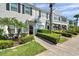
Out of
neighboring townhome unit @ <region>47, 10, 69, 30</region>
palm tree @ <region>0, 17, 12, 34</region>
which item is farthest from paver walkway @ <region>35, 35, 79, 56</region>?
neighboring townhome unit @ <region>47, 10, 69, 30</region>

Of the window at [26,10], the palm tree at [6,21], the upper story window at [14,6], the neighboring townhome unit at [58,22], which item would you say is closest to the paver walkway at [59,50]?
the palm tree at [6,21]

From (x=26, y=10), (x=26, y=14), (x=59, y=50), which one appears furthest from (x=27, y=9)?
(x=59, y=50)

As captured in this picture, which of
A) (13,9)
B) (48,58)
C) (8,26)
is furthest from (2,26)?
(48,58)

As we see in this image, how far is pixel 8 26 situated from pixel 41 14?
10240 millimetres

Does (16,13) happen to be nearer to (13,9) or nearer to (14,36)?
(13,9)

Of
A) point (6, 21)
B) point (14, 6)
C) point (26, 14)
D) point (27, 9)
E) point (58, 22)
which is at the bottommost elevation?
point (58, 22)

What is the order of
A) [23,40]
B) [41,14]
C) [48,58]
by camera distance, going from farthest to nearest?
[41,14]
[23,40]
[48,58]

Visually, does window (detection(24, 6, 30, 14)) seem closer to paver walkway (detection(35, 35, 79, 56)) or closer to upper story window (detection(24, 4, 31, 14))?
upper story window (detection(24, 4, 31, 14))

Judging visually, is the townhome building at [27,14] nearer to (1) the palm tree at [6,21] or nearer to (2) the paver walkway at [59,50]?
(1) the palm tree at [6,21]

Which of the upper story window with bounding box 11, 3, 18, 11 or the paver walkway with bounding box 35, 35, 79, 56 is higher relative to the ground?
the upper story window with bounding box 11, 3, 18, 11

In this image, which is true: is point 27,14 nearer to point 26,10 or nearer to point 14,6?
point 26,10

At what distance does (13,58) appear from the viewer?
859 cm

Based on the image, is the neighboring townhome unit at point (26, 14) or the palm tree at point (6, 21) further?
the neighboring townhome unit at point (26, 14)

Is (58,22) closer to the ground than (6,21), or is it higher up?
closer to the ground
